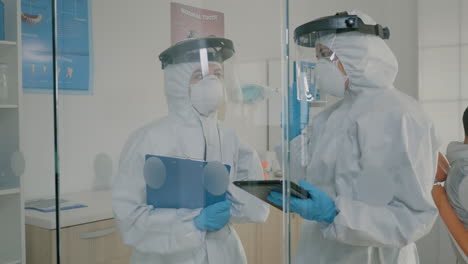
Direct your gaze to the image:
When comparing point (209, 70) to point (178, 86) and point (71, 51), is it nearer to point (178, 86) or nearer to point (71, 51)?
point (178, 86)

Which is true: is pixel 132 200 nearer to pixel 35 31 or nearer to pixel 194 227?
pixel 194 227

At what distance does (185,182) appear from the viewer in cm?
86

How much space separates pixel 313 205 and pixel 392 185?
0.16 metres

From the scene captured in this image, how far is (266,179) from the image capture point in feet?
3.01

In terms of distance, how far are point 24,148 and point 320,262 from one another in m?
1.10

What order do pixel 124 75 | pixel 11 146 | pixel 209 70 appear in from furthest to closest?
pixel 11 146
pixel 124 75
pixel 209 70

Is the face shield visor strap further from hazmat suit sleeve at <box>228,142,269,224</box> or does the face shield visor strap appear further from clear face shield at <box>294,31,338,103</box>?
hazmat suit sleeve at <box>228,142,269,224</box>

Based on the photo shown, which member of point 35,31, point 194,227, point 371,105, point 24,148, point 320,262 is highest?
point 35,31

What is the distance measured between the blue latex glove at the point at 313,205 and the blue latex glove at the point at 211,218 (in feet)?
0.36

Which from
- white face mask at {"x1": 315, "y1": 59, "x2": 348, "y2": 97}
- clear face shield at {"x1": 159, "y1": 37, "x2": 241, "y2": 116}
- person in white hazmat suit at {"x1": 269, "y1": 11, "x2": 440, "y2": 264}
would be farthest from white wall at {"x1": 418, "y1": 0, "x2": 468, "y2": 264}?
clear face shield at {"x1": 159, "y1": 37, "x2": 241, "y2": 116}

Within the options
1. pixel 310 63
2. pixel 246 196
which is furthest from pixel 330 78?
pixel 246 196

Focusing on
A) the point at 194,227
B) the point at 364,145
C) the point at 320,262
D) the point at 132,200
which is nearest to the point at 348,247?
the point at 320,262

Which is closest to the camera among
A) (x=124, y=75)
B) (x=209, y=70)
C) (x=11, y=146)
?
(x=209, y=70)

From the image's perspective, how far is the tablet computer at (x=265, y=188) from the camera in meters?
0.90
